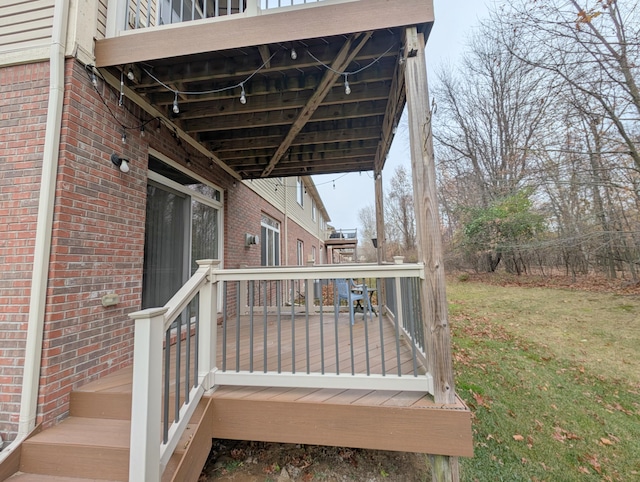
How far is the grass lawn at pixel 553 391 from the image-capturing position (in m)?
2.68

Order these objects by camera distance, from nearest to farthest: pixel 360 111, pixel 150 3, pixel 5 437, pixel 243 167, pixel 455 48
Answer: pixel 5 437
pixel 150 3
pixel 360 111
pixel 243 167
pixel 455 48

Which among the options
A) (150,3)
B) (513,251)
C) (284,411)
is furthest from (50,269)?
(513,251)

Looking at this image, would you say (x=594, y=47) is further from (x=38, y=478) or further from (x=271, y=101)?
(x=38, y=478)

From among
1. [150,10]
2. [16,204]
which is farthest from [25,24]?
[16,204]

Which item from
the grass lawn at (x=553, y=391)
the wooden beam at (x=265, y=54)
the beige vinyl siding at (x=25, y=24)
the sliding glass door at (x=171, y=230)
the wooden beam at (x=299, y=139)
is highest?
the beige vinyl siding at (x=25, y=24)

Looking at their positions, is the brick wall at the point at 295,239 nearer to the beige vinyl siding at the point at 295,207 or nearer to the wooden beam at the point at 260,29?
the beige vinyl siding at the point at 295,207

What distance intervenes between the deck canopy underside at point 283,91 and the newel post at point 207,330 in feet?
6.00

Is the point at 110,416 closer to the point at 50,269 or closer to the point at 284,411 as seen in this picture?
the point at 50,269

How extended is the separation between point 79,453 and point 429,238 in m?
2.90

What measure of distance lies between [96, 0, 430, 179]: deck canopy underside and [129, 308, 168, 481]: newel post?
2.28m

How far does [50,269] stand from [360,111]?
366 cm

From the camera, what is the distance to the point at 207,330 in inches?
92.7

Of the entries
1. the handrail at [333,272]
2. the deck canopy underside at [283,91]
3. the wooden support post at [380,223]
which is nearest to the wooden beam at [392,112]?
the deck canopy underside at [283,91]

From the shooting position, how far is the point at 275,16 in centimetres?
250
